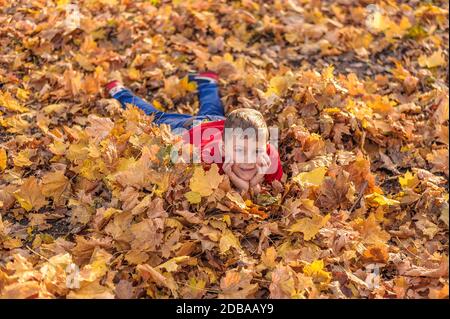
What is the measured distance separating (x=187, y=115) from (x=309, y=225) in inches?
61.8

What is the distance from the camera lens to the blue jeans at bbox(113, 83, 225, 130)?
4.00 meters

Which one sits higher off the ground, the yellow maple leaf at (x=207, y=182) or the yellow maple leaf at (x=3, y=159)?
the yellow maple leaf at (x=207, y=182)

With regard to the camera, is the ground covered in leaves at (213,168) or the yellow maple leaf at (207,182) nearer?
the ground covered in leaves at (213,168)

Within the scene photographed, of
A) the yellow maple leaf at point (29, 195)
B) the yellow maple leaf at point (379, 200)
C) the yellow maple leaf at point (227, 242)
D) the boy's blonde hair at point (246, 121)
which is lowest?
the yellow maple leaf at point (29, 195)

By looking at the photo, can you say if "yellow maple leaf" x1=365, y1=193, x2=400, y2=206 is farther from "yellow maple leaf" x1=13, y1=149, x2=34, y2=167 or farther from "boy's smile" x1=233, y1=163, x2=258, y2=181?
"yellow maple leaf" x1=13, y1=149, x2=34, y2=167

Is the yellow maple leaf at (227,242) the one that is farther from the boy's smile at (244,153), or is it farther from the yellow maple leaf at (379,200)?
the yellow maple leaf at (379,200)

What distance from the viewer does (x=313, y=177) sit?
10.6 feet

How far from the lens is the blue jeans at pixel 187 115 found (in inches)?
157

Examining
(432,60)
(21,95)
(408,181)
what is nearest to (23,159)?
(21,95)

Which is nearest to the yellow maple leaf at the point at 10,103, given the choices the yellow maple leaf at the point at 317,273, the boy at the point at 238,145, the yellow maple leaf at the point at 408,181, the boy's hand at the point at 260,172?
the boy at the point at 238,145

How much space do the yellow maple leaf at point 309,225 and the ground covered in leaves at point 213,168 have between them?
0.01 meters

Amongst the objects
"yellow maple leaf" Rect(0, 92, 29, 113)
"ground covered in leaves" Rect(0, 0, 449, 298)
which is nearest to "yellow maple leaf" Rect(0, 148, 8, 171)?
"ground covered in leaves" Rect(0, 0, 449, 298)

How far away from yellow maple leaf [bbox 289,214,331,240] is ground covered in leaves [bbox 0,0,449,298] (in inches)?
0.4
